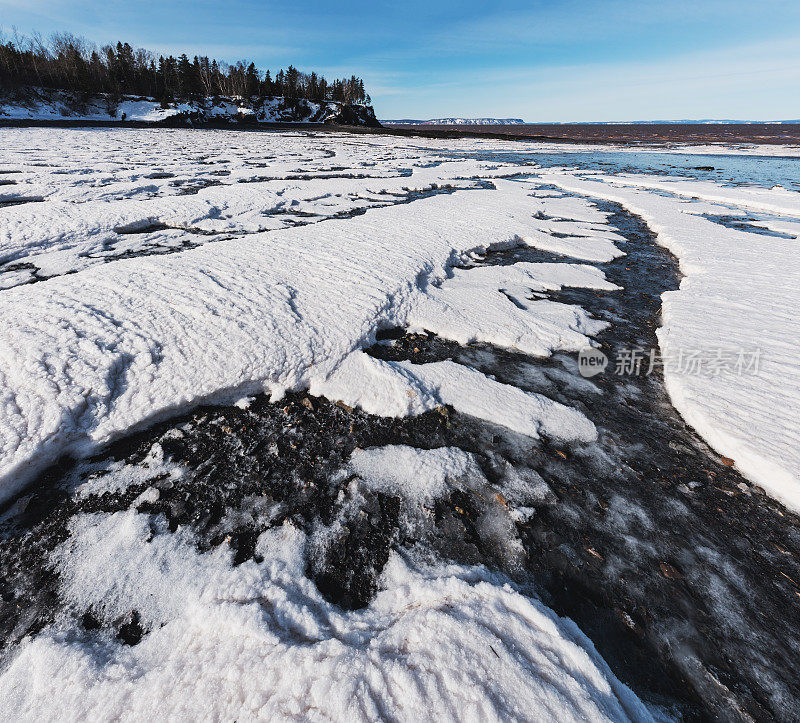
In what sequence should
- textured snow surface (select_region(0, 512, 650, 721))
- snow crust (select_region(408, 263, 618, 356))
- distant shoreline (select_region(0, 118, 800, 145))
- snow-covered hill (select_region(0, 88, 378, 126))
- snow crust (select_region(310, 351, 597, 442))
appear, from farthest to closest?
1. snow-covered hill (select_region(0, 88, 378, 126))
2. distant shoreline (select_region(0, 118, 800, 145))
3. snow crust (select_region(408, 263, 618, 356))
4. snow crust (select_region(310, 351, 597, 442))
5. textured snow surface (select_region(0, 512, 650, 721))

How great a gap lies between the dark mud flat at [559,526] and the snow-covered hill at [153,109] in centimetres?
4244

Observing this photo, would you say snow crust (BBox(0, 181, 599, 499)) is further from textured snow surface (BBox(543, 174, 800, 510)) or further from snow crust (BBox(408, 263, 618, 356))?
textured snow surface (BBox(543, 174, 800, 510))

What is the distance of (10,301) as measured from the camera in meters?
2.18

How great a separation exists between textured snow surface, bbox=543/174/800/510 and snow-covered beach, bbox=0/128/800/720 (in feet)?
0.06

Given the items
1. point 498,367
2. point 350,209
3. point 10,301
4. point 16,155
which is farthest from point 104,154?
point 498,367

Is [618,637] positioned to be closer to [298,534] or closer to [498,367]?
[298,534]

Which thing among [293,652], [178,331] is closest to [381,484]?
[293,652]

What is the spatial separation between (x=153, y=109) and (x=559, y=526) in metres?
48.1

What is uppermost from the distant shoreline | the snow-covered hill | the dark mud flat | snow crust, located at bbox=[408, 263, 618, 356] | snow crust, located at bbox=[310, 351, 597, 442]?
the snow-covered hill

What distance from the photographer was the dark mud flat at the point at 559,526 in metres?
1.10

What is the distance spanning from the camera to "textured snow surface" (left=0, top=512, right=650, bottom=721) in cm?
89

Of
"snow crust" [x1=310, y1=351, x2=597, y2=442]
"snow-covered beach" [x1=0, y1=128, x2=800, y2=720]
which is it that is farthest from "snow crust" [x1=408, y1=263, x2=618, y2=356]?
"snow crust" [x1=310, y1=351, x2=597, y2=442]

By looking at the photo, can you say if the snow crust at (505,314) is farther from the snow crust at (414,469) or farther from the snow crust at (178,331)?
the snow crust at (414,469)

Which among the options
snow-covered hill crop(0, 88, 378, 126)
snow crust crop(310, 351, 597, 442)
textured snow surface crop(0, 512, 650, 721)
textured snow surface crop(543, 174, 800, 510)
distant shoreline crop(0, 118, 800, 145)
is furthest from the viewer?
snow-covered hill crop(0, 88, 378, 126)
